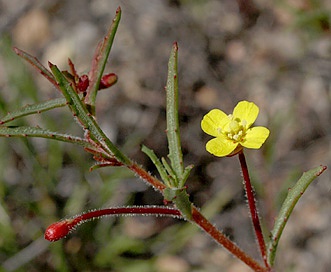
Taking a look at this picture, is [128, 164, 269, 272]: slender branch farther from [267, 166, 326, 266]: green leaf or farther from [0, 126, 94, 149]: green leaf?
[0, 126, 94, 149]: green leaf

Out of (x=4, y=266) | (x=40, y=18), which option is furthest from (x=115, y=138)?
(x=40, y=18)

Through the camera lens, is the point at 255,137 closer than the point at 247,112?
Yes

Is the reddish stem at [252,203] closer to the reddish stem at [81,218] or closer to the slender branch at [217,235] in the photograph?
the slender branch at [217,235]

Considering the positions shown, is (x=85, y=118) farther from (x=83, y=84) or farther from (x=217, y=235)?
(x=217, y=235)

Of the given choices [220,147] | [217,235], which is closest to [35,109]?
[220,147]

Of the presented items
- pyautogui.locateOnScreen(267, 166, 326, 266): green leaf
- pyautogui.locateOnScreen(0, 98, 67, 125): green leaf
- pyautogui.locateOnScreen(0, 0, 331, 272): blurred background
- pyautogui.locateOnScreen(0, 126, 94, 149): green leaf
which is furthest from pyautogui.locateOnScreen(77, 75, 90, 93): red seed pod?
pyautogui.locateOnScreen(0, 0, 331, 272): blurred background

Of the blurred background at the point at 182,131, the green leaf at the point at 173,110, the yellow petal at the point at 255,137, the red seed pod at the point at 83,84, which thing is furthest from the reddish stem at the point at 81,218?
the blurred background at the point at 182,131

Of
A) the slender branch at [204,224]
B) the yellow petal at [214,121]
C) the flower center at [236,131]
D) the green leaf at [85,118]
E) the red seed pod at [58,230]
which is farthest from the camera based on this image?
the yellow petal at [214,121]
